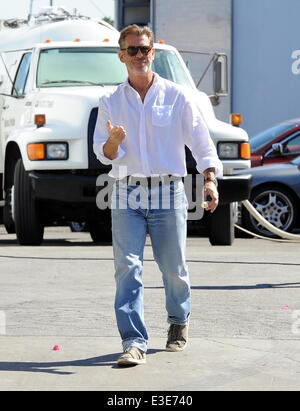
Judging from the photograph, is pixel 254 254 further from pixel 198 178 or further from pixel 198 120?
pixel 198 120

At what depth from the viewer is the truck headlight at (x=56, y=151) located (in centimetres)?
1470

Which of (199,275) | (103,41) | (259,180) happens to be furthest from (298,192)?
(199,275)

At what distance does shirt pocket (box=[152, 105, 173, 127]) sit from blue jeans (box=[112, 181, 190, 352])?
0.35m

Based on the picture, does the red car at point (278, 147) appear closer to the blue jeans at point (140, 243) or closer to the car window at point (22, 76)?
the car window at point (22, 76)

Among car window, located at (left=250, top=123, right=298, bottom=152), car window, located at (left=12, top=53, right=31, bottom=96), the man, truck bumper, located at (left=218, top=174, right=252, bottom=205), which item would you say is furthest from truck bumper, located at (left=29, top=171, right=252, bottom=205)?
the man

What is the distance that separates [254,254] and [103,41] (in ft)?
13.0

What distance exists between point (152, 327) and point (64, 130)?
645cm

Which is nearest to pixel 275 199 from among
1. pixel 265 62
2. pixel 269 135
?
pixel 269 135

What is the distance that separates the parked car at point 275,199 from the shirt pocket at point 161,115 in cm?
1046

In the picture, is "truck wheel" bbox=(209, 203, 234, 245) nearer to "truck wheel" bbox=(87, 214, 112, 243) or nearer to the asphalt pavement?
the asphalt pavement

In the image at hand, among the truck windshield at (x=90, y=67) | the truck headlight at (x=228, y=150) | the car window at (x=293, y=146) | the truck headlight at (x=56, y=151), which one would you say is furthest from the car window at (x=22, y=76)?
the car window at (x=293, y=146)

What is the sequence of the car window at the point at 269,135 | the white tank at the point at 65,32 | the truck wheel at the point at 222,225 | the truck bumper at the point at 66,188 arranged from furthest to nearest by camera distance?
1. the car window at the point at 269,135
2. the white tank at the point at 65,32
3. the truck wheel at the point at 222,225
4. the truck bumper at the point at 66,188

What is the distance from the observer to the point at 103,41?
54.4 feet

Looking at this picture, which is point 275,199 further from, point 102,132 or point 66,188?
point 102,132
